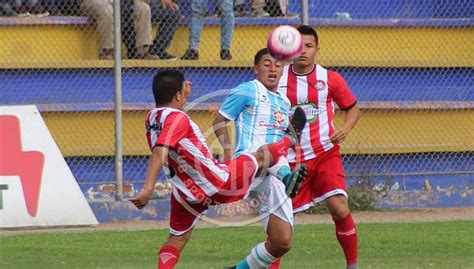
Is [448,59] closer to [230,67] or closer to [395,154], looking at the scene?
[395,154]

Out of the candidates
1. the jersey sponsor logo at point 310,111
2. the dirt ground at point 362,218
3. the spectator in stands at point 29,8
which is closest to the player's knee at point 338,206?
the jersey sponsor logo at point 310,111

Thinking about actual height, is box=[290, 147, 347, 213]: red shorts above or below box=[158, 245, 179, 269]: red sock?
above

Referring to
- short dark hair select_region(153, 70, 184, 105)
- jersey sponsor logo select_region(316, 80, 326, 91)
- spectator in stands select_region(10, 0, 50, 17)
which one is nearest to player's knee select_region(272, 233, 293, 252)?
short dark hair select_region(153, 70, 184, 105)

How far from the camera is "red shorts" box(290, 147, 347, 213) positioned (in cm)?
1155

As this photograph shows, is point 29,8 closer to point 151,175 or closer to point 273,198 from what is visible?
point 273,198

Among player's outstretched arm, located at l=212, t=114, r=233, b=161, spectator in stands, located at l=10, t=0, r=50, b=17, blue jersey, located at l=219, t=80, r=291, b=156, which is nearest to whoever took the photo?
blue jersey, located at l=219, t=80, r=291, b=156

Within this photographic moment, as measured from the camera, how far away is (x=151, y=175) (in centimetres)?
912

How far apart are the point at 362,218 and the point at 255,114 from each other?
6.75 m

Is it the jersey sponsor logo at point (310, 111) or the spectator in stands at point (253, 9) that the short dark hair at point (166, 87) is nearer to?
the jersey sponsor logo at point (310, 111)

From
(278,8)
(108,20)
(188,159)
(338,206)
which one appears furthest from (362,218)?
(188,159)

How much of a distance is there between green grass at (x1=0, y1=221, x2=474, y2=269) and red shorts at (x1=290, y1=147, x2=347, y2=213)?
2.20ft

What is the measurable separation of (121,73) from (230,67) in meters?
1.69

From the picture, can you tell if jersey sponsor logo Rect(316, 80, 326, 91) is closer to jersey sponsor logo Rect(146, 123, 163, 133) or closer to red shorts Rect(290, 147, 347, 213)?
red shorts Rect(290, 147, 347, 213)

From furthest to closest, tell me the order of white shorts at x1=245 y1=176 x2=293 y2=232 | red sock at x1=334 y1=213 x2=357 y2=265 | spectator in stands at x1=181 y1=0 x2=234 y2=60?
spectator in stands at x1=181 y1=0 x2=234 y2=60 < red sock at x1=334 y1=213 x2=357 y2=265 < white shorts at x1=245 y1=176 x2=293 y2=232
